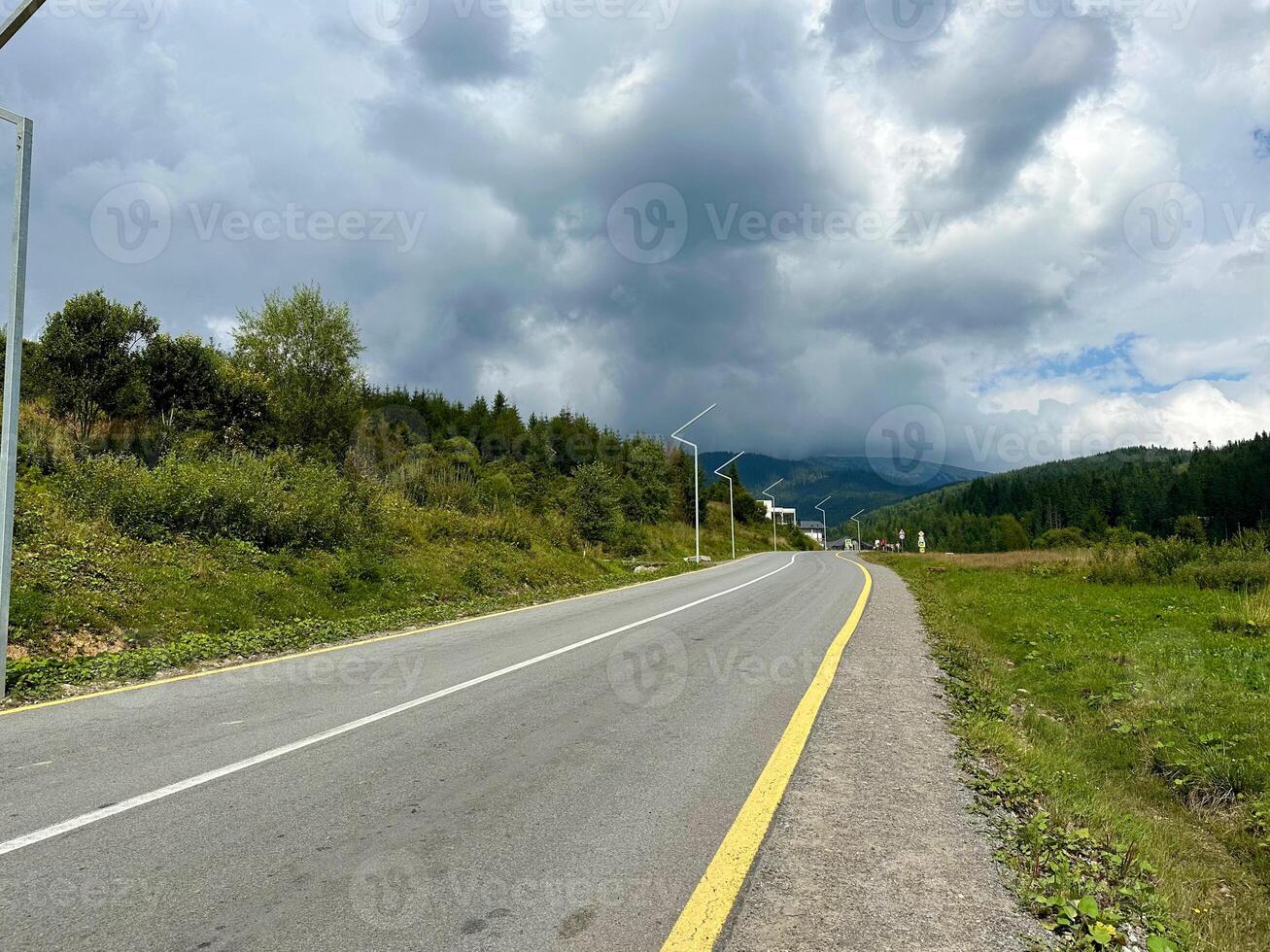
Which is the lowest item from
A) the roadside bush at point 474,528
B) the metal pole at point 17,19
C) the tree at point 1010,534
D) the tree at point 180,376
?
the tree at point 1010,534

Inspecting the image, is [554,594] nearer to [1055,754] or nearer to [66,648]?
[66,648]

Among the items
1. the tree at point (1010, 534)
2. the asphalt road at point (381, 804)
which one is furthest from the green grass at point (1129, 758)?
the tree at point (1010, 534)

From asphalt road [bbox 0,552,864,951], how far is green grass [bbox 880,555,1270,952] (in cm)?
173

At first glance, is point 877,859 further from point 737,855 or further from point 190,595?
point 190,595

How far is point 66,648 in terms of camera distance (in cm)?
952

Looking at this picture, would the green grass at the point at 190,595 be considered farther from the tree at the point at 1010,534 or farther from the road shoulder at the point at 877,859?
the tree at the point at 1010,534

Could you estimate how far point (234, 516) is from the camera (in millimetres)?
15883

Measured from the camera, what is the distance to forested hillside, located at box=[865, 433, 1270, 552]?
9306 centimetres

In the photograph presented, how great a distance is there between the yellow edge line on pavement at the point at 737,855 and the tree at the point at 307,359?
3124 cm

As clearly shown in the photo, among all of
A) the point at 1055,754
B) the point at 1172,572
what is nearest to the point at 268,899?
the point at 1055,754

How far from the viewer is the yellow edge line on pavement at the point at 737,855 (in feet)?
9.53

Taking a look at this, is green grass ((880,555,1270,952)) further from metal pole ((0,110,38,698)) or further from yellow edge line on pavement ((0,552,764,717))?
metal pole ((0,110,38,698))

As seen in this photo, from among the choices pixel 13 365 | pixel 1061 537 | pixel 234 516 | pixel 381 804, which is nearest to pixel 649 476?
pixel 234 516

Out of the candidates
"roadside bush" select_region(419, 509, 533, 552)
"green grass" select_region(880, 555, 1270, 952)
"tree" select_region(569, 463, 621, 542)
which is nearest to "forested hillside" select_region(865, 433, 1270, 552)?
"tree" select_region(569, 463, 621, 542)
